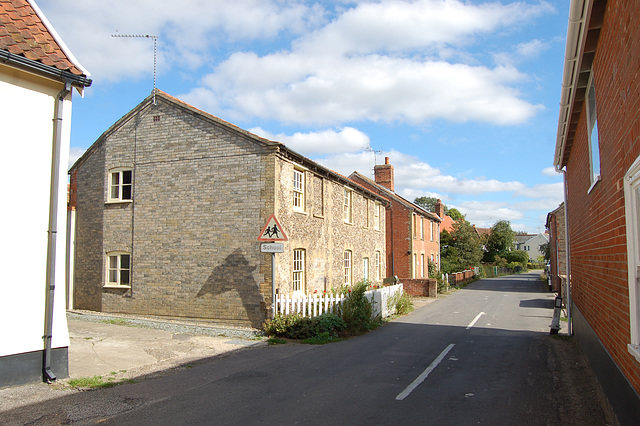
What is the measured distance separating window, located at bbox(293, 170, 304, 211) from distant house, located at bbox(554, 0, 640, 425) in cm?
911

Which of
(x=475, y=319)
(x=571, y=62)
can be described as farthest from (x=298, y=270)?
(x=571, y=62)

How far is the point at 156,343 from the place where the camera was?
11461mm

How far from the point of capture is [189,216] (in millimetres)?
15391

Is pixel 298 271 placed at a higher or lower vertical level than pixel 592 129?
lower

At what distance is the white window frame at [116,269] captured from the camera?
54.0 ft

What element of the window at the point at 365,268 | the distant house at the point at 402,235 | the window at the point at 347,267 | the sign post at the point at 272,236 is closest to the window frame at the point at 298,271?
the sign post at the point at 272,236

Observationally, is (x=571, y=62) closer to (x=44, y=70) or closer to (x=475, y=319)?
(x=44, y=70)

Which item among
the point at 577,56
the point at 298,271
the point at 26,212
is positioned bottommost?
the point at 298,271

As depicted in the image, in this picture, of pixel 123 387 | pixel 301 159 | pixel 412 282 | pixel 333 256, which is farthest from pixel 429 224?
pixel 123 387

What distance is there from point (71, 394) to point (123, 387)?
0.79 meters

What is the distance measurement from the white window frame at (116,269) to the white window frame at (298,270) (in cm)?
583

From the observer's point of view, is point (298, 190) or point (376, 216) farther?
point (376, 216)

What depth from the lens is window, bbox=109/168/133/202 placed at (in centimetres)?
1673

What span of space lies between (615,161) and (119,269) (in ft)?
51.3
